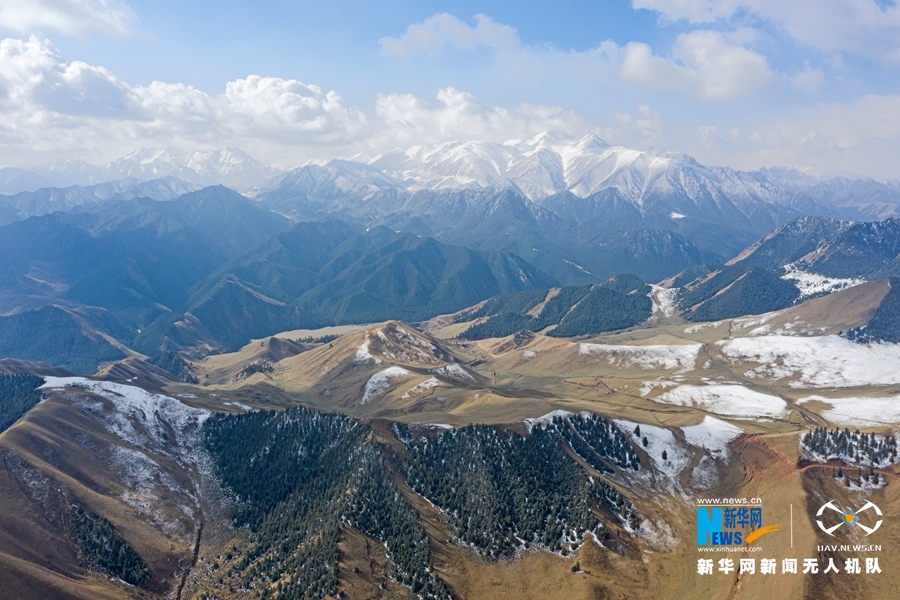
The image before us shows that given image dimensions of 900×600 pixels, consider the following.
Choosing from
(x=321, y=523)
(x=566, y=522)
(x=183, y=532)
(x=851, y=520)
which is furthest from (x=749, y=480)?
(x=183, y=532)

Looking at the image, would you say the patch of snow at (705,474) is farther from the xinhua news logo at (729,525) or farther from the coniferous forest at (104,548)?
the coniferous forest at (104,548)

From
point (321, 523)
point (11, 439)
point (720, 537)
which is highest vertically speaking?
point (11, 439)

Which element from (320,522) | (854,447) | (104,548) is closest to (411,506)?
(320,522)

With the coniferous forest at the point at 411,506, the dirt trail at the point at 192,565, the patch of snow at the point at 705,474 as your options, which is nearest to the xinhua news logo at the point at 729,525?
the patch of snow at the point at 705,474

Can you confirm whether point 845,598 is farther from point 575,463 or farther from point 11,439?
point 11,439

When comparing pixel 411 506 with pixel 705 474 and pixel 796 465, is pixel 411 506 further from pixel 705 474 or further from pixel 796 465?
pixel 796 465

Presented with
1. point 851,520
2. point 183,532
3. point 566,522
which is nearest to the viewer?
point 851,520
